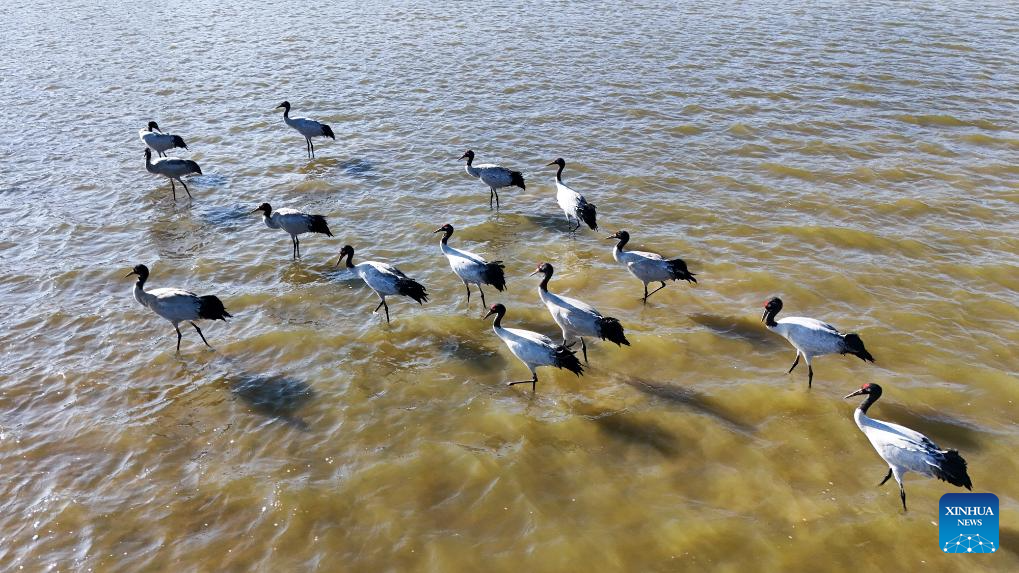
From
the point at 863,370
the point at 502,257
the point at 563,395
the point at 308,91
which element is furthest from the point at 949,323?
the point at 308,91

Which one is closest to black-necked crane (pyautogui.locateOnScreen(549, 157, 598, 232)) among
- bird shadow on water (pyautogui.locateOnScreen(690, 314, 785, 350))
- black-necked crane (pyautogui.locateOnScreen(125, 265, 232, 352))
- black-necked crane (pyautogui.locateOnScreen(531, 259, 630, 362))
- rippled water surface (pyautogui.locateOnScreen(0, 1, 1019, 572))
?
rippled water surface (pyautogui.locateOnScreen(0, 1, 1019, 572))

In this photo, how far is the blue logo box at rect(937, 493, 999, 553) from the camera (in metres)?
7.34

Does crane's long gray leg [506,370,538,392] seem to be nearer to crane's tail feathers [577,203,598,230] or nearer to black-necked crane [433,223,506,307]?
black-necked crane [433,223,506,307]

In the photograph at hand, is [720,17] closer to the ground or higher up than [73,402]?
higher up

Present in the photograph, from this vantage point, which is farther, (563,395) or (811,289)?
(811,289)

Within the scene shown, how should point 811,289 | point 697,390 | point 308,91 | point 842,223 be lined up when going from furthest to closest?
point 308,91 < point 842,223 < point 811,289 < point 697,390

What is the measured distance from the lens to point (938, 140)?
1800 cm

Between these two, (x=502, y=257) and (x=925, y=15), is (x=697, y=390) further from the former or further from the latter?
(x=925, y=15)

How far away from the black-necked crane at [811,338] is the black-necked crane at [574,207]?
496 centimetres

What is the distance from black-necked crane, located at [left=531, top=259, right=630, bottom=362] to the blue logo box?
15.0 feet

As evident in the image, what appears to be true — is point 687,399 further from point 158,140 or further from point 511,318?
point 158,140

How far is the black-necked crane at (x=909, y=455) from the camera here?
7.54 m

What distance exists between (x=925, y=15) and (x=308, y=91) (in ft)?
89.0

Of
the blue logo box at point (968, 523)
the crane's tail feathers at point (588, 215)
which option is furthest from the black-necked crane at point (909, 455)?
the crane's tail feathers at point (588, 215)
